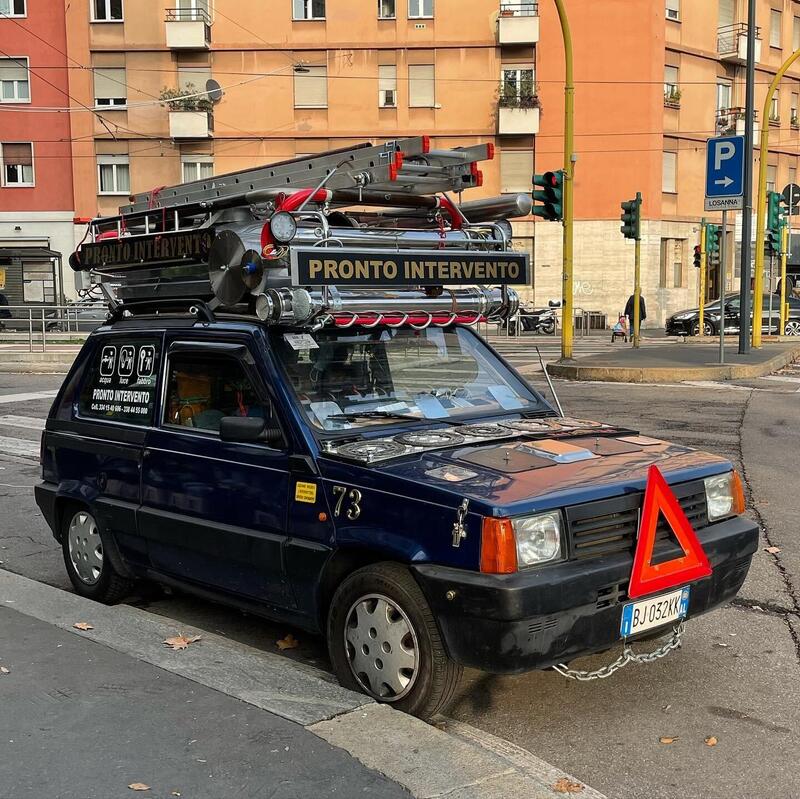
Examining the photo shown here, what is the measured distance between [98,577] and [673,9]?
43.5 m

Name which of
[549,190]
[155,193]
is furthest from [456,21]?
[155,193]

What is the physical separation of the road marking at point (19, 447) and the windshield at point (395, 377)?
22.6 ft

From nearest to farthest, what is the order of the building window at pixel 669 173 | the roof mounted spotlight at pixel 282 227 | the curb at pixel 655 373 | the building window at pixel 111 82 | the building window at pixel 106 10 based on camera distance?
the roof mounted spotlight at pixel 282 227 → the curb at pixel 655 373 → the building window at pixel 106 10 → the building window at pixel 111 82 → the building window at pixel 669 173

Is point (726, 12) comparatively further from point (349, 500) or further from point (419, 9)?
point (349, 500)

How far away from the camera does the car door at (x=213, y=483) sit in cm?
448

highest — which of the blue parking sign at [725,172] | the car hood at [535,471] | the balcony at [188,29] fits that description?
the balcony at [188,29]

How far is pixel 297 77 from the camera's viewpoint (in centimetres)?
4169

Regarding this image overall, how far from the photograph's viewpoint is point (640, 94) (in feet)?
138

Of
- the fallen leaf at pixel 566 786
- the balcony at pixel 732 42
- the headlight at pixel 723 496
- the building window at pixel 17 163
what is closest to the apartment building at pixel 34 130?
the building window at pixel 17 163

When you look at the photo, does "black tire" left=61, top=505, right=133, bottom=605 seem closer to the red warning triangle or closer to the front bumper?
the front bumper

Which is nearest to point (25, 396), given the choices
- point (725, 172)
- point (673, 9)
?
point (725, 172)

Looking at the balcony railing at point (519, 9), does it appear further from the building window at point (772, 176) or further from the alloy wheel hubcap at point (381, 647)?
the alloy wheel hubcap at point (381, 647)

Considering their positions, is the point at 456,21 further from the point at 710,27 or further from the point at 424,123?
the point at 710,27

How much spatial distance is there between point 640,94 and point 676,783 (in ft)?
138
